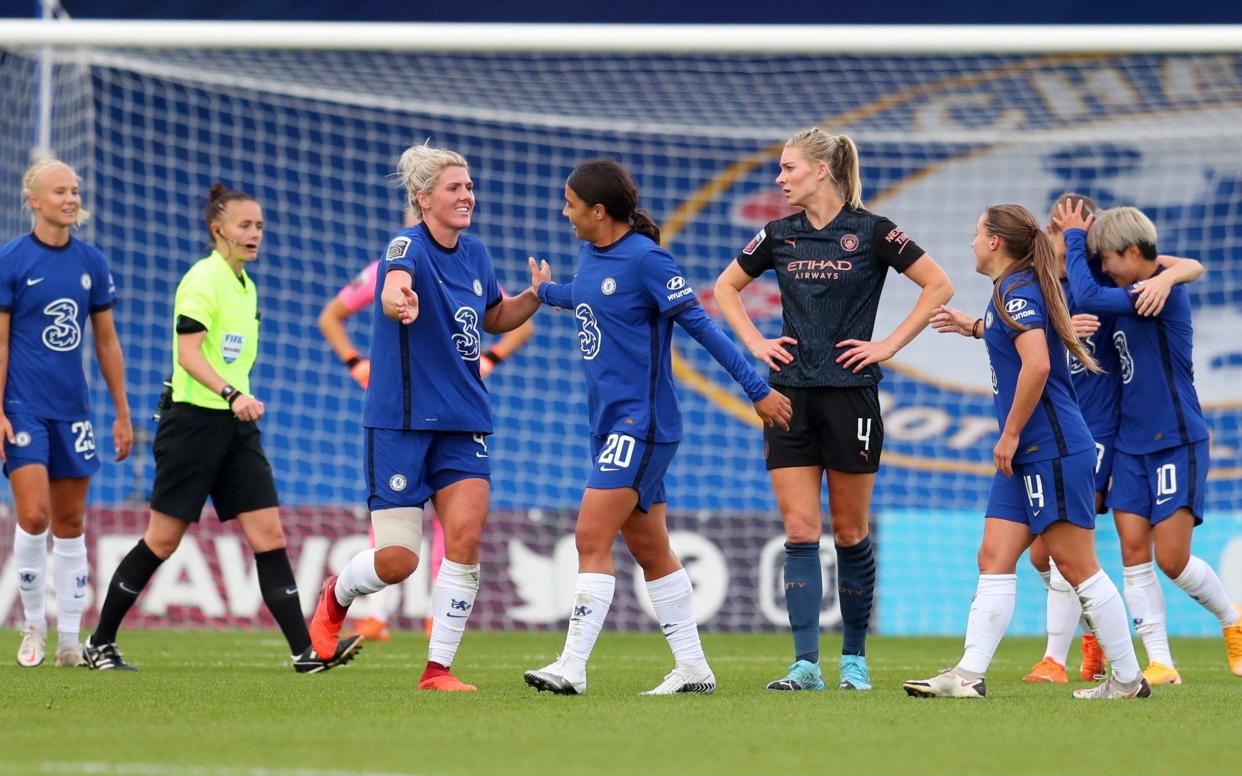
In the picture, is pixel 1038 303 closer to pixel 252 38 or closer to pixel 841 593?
pixel 841 593

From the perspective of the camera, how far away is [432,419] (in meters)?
5.95

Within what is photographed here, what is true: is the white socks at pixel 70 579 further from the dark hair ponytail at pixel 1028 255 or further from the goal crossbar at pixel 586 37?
the dark hair ponytail at pixel 1028 255

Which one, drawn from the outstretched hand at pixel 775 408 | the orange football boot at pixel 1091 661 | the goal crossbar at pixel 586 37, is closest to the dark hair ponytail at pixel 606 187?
the outstretched hand at pixel 775 408

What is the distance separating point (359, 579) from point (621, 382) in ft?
3.98

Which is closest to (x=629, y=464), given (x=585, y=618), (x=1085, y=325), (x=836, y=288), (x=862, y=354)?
(x=585, y=618)

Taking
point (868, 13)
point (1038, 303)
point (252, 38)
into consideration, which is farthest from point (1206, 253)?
point (1038, 303)

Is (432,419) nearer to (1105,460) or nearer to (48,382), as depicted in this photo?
(48,382)

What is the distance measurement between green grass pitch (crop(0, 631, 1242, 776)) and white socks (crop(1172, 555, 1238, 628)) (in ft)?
1.00

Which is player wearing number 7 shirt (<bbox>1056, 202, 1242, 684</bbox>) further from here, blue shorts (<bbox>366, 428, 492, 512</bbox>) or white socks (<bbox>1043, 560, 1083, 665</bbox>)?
blue shorts (<bbox>366, 428, 492, 512</bbox>)

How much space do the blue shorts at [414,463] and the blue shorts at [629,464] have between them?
0.49 metres

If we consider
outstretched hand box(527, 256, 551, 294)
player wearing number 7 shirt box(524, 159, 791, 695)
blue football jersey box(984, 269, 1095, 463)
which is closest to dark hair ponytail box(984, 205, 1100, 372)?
blue football jersey box(984, 269, 1095, 463)

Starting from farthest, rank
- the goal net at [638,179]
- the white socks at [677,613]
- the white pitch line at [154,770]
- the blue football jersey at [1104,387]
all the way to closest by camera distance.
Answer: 1. the goal net at [638,179]
2. the blue football jersey at [1104,387]
3. the white socks at [677,613]
4. the white pitch line at [154,770]

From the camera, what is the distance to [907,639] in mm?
10852

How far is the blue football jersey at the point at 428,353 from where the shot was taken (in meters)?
5.97
